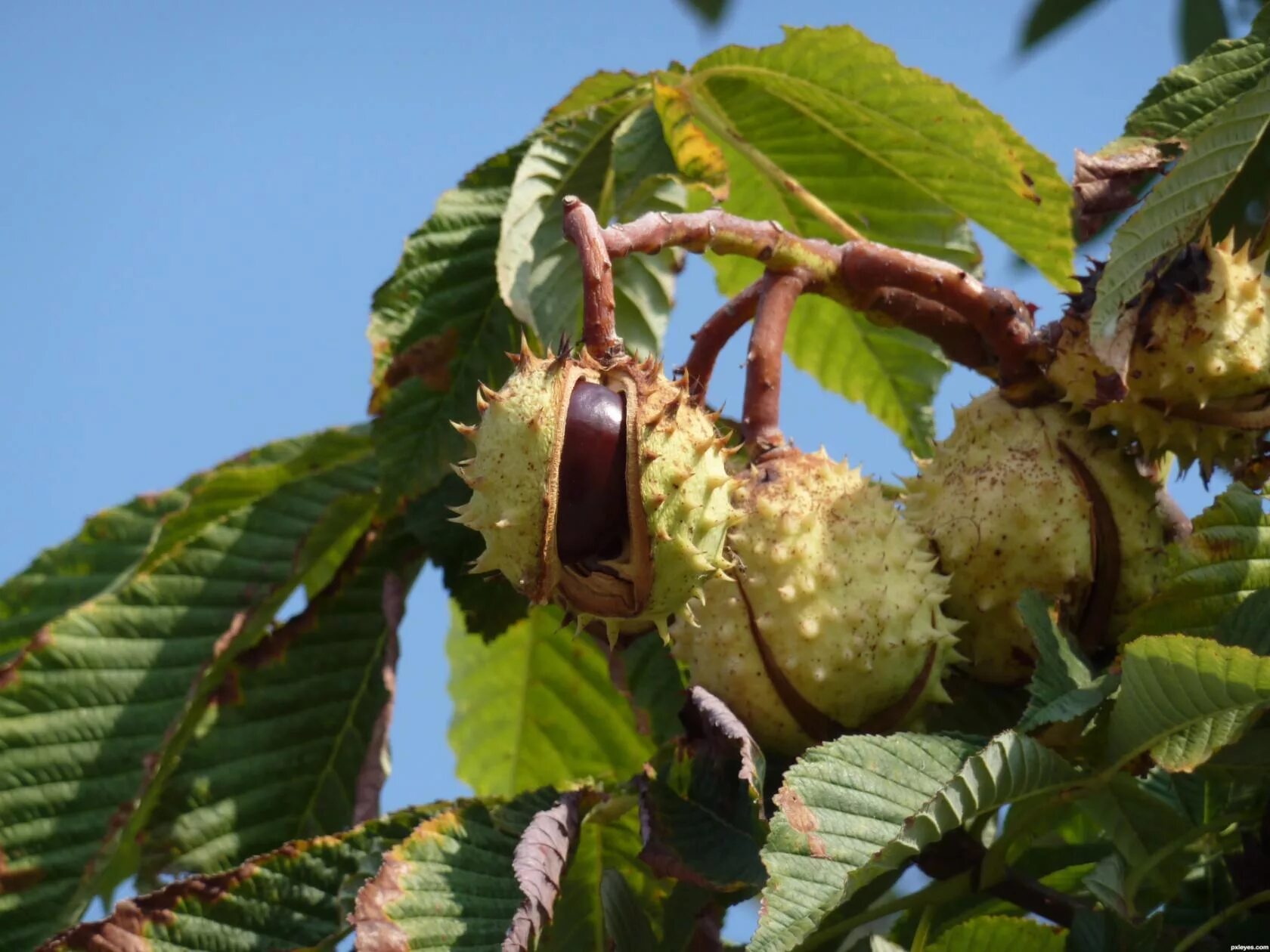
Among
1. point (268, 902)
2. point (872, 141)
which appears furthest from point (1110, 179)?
point (268, 902)

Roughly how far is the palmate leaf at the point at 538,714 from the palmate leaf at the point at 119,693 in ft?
1.29

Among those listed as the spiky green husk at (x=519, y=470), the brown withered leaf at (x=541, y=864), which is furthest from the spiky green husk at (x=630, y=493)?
the brown withered leaf at (x=541, y=864)

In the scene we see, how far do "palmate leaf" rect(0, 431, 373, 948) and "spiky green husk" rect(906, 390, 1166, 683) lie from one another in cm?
88

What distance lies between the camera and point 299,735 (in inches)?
74.7

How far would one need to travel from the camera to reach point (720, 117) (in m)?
2.10

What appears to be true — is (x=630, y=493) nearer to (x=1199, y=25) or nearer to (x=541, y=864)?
(x=541, y=864)

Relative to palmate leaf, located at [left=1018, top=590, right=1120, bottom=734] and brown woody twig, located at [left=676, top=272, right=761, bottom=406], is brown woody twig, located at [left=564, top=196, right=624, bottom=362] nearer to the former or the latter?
brown woody twig, located at [left=676, top=272, right=761, bottom=406]

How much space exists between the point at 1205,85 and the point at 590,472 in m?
0.88

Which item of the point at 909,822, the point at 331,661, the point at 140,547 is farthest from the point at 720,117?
the point at 909,822

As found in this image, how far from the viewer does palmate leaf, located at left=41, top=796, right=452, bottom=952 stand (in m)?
1.44

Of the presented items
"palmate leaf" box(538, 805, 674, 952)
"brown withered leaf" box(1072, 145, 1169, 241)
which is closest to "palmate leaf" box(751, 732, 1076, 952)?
"palmate leaf" box(538, 805, 674, 952)

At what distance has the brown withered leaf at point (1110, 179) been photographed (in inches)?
65.5

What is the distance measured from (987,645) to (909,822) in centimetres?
44

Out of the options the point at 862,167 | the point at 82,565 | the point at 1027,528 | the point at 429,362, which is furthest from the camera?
the point at 82,565
